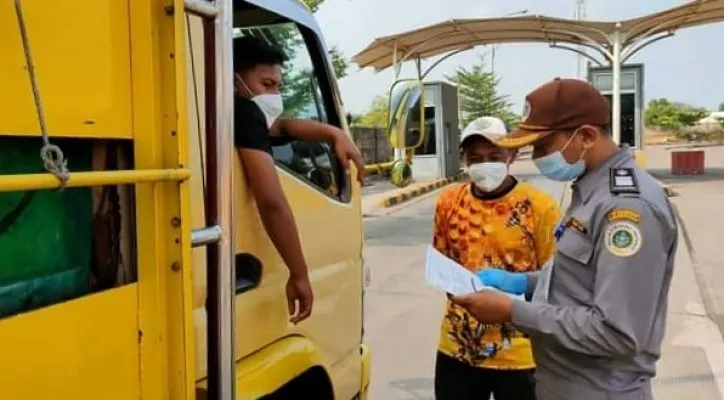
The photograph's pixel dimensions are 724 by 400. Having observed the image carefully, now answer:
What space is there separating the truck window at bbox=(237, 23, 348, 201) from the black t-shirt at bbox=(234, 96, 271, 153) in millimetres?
309

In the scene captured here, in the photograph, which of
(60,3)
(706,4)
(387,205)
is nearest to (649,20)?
(706,4)

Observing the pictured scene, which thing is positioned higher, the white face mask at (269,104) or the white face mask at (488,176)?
the white face mask at (269,104)

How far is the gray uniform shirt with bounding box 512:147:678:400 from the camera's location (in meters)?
1.89

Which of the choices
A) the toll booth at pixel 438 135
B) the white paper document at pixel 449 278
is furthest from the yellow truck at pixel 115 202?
the toll booth at pixel 438 135

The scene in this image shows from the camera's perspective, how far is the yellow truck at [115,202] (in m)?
1.30

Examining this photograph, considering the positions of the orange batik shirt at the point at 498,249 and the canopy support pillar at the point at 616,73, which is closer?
the orange batik shirt at the point at 498,249

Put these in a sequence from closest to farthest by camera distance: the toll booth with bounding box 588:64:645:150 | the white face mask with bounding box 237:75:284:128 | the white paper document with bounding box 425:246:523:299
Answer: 1. the white paper document with bounding box 425:246:523:299
2. the white face mask with bounding box 237:75:284:128
3. the toll booth with bounding box 588:64:645:150

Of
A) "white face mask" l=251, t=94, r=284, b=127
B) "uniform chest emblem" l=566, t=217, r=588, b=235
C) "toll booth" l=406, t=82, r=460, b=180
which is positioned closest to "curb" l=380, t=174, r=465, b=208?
"toll booth" l=406, t=82, r=460, b=180

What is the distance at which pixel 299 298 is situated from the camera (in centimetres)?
239

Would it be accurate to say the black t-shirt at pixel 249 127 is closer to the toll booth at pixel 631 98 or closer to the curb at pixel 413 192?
the curb at pixel 413 192

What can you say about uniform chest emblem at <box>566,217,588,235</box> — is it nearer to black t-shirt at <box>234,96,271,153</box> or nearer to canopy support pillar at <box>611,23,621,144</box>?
black t-shirt at <box>234,96,271,153</box>

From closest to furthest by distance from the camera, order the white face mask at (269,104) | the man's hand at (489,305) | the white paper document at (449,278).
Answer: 1. the man's hand at (489,305)
2. the white paper document at (449,278)
3. the white face mask at (269,104)

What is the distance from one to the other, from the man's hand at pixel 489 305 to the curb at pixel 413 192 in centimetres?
Answer: 1239

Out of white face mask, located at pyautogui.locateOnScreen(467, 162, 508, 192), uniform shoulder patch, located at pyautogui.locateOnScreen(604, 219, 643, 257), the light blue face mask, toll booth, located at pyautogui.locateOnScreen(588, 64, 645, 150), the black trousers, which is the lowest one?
the black trousers
